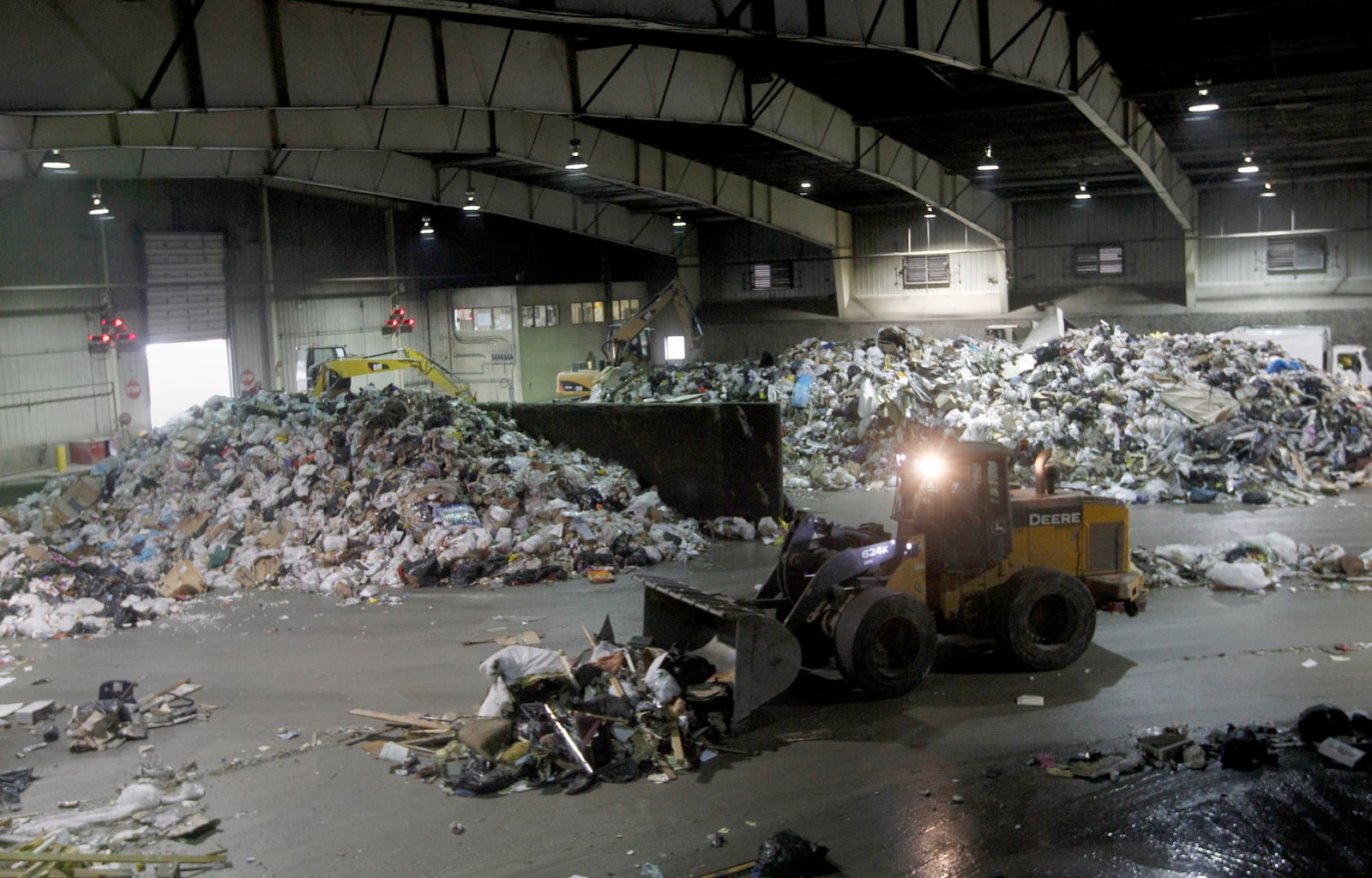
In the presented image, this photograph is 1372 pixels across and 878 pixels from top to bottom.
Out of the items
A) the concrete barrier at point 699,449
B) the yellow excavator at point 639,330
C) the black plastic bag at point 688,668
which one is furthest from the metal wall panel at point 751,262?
the black plastic bag at point 688,668

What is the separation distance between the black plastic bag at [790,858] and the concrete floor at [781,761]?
233mm

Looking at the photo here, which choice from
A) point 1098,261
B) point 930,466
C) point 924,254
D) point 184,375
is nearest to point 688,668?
point 930,466

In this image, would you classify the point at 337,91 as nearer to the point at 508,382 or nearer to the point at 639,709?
the point at 639,709

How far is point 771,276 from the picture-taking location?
3438 centimetres

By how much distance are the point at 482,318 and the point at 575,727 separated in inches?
962

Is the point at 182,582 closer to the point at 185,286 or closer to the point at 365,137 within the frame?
the point at 365,137

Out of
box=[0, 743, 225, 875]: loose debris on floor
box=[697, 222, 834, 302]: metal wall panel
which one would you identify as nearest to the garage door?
box=[697, 222, 834, 302]: metal wall panel

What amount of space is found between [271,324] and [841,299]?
15.0 metres

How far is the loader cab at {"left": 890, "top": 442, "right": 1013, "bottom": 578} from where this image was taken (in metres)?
8.77

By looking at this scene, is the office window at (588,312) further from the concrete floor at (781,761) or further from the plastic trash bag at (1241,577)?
the plastic trash bag at (1241,577)

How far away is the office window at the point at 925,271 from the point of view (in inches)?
1238

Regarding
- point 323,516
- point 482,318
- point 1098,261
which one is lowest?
point 323,516

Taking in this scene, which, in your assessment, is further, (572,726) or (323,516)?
(323,516)

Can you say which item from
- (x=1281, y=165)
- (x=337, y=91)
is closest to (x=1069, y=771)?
(x=337, y=91)
